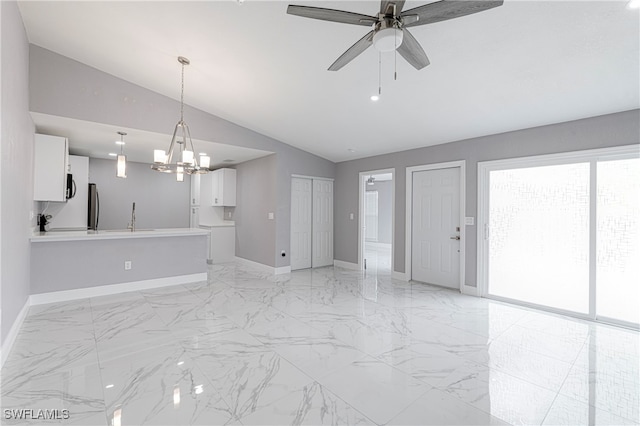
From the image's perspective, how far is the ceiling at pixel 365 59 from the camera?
2.48 meters

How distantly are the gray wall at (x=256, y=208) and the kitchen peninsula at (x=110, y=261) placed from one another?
51.8 inches

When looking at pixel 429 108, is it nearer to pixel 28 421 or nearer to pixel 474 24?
pixel 474 24

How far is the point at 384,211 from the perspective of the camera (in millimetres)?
10258

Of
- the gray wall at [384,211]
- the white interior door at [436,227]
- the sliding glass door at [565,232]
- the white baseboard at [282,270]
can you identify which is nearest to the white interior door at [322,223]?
the white baseboard at [282,270]

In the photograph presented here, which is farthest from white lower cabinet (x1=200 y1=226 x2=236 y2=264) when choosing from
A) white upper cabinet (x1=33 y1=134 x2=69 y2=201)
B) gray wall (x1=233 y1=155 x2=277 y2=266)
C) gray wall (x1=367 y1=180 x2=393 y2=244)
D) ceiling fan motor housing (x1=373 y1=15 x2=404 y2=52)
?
ceiling fan motor housing (x1=373 y1=15 x2=404 y2=52)

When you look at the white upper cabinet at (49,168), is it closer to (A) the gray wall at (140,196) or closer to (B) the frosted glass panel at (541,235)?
(A) the gray wall at (140,196)

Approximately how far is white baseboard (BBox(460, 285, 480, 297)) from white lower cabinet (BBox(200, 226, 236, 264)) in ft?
16.8

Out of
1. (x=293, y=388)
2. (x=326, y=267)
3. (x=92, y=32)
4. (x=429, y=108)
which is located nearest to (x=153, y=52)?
(x=92, y=32)

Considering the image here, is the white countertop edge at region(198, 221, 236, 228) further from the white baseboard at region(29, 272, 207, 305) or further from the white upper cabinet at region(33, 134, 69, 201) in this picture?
the white upper cabinet at region(33, 134, 69, 201)

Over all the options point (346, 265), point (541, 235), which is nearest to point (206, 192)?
point (346, 265)

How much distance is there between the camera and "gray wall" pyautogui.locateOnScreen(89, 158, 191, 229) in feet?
23.3

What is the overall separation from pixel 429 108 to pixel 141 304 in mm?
4697

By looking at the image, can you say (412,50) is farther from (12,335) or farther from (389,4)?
(12,335)

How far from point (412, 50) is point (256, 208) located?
5.02 metres
